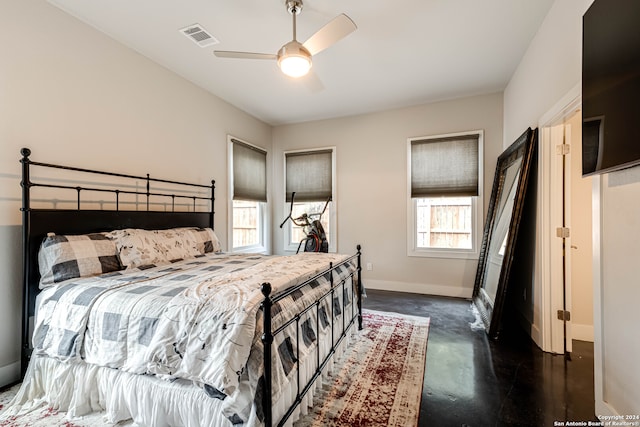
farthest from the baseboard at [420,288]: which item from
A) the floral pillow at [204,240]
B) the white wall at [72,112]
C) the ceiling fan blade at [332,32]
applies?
the ceiling fan blade at [332,32]

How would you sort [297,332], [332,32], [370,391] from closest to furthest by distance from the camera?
[297,332], [370,391], [332,32]

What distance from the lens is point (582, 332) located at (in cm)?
269

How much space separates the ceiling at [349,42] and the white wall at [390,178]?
32cm

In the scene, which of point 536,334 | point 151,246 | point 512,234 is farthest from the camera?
point 512,234

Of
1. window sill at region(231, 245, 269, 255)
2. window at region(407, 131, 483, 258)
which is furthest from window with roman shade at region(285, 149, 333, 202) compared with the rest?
window at region(407, 131, 483, 258)

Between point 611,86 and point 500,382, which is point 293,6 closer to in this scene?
point 611,86

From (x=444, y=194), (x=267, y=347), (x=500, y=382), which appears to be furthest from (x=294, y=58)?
(x=444, y=194)

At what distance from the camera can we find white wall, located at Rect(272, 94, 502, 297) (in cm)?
406

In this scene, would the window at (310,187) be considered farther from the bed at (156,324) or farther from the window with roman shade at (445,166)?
the bed at (156,324)

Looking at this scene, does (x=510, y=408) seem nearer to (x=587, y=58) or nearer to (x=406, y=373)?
(x=406, y=373)

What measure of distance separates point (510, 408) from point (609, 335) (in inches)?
28.2

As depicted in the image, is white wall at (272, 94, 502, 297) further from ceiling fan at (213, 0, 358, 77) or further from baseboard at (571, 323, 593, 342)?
ceiling fan at (213, 0, 358, 77)

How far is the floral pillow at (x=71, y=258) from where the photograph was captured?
76.4 inches

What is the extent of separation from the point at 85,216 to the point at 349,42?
9.38ft
